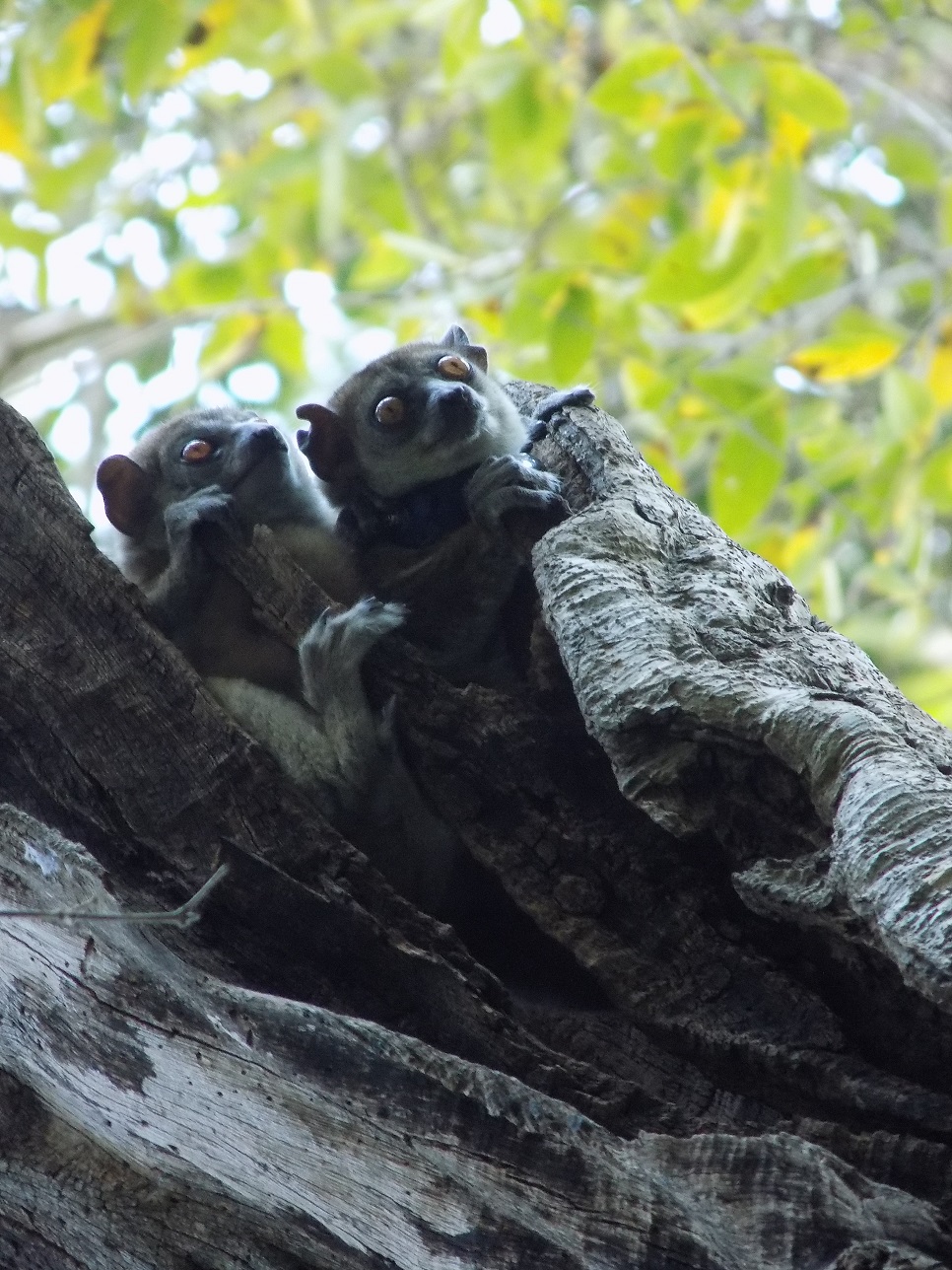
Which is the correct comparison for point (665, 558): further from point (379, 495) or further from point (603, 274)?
point (603, 274)

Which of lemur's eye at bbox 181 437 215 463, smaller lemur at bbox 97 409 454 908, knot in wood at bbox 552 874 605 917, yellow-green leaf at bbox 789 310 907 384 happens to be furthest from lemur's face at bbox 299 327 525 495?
knot in wood at bbox 552 874 605 917

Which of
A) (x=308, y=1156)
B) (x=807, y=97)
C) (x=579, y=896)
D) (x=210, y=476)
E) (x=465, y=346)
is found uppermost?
(x=807, y=97)

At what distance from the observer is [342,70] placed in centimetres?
590

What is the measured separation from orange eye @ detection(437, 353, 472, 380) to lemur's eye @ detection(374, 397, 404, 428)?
27 cm

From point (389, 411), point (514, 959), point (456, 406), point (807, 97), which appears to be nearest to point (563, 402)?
point (456, 406)

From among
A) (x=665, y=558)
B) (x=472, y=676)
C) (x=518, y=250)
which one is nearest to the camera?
(x=665, y=558)

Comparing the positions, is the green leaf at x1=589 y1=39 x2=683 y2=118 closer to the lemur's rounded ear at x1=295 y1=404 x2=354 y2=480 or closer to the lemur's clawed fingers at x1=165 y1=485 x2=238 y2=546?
the lemur's rounded ear at x1=295 y1=404 x2=354 y2=480

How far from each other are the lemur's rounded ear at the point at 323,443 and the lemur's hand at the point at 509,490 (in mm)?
808

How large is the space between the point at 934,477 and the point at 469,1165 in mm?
4163

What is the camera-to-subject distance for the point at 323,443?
Result: 4.04m

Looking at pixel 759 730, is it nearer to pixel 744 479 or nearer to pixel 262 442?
pixel 262 442

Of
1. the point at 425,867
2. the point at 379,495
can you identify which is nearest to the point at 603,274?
the point at 379,495

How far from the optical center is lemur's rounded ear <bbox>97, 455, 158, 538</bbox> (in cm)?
379

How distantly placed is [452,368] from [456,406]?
390 millimetres
